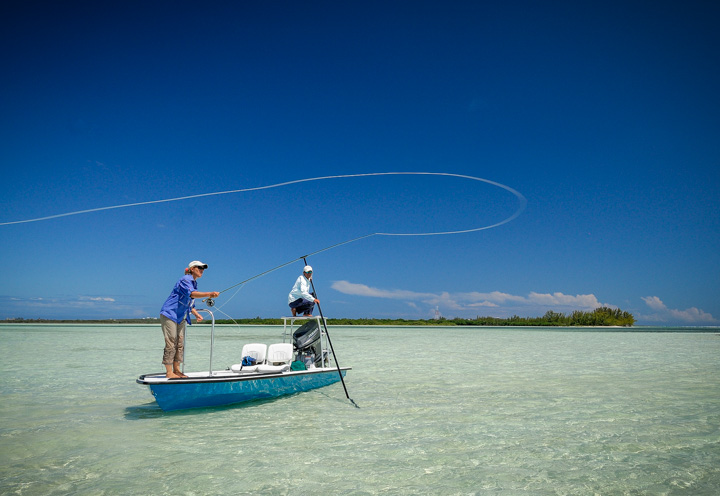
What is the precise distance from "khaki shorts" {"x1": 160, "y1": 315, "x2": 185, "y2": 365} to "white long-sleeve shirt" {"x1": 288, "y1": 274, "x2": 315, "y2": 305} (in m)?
2.32

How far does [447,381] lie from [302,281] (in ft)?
15.6

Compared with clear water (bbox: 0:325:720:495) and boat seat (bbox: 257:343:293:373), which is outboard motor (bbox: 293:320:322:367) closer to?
boat seat (bbox: 257:343:293:373)

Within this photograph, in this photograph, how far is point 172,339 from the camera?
24.3 ft

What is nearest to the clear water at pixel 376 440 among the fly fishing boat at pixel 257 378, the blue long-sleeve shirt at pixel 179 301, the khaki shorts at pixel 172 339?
the fly fishing boat at pixel 257 378

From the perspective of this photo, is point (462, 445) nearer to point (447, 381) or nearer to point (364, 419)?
point (364, 419)

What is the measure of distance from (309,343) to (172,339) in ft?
10.1

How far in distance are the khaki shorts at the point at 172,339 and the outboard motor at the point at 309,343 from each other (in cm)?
271

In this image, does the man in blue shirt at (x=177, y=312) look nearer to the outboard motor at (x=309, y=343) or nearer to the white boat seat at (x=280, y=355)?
the white boat seat at (x=280, y=355)

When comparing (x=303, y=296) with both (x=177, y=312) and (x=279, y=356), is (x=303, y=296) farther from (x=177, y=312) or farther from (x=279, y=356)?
(x=177, y=312)

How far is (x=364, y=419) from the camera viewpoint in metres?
7.45

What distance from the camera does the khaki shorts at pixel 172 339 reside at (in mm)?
7348

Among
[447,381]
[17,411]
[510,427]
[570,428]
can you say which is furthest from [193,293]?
[447,381]

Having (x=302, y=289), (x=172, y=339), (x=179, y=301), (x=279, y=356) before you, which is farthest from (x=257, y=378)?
(x=302, y=289)

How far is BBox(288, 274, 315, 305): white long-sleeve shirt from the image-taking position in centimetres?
919
